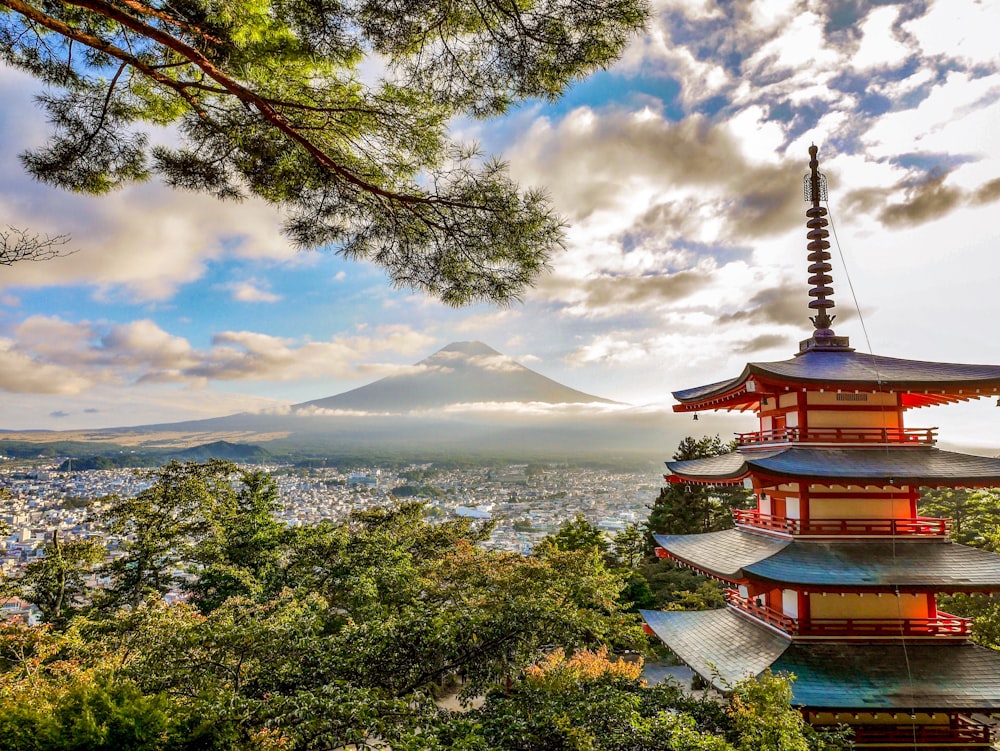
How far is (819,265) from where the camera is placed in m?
7.95

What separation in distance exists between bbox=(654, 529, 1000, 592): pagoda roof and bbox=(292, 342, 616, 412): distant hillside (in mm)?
79199

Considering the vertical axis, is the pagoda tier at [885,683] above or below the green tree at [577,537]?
above

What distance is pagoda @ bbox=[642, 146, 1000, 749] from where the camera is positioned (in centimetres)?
587

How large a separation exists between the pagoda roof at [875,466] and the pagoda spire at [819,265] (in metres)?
1.85

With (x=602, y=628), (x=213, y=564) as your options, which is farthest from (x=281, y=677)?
(x=213, y=564)

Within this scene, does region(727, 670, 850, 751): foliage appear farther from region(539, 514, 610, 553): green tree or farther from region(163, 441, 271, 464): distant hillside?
region(163, 441, 271, 464): distant hillside

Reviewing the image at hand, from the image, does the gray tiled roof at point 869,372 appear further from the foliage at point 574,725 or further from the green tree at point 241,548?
the green tree at point 241,548

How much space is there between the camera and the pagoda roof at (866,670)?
546cm

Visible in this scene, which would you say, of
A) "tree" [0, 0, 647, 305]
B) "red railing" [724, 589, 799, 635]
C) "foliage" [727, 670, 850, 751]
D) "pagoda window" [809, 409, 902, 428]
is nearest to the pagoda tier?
"red railing" [724, 589, 799, 635]

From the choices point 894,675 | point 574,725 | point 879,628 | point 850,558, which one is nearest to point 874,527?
point 850,558

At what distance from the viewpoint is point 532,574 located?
9055 mm

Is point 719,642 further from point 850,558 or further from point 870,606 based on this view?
point 850,558

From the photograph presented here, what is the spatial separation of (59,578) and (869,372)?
1735cm

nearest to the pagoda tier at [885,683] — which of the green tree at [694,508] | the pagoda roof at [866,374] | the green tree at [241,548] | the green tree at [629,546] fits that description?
the pagoda roof at [866,374]
